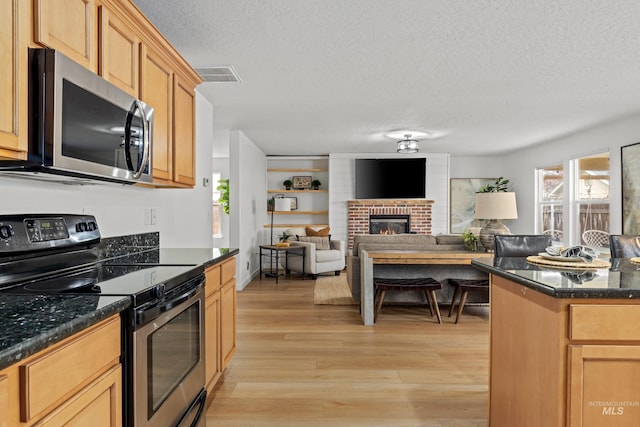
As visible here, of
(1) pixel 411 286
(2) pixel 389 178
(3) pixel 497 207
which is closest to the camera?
(1) pixel 411 286

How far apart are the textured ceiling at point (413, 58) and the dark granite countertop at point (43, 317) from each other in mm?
1671

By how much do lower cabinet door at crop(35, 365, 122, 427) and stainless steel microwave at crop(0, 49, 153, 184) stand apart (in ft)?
2.38

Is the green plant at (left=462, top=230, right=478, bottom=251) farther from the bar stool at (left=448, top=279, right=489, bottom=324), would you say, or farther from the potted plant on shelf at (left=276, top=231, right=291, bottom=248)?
the potted plant on shelf at (left=276, top=231, right=291, bottom=248)

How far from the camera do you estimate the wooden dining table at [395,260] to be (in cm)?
385

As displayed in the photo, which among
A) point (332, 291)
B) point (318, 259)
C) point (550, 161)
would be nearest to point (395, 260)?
point (332, 291)

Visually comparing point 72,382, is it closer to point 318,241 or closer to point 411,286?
point 411,286

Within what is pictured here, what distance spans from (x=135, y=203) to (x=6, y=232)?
121 cm

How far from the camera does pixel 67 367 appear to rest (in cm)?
97

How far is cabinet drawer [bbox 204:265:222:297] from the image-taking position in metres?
2.17

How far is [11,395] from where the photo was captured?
80 centimetres

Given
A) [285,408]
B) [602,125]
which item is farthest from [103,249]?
[602,125]

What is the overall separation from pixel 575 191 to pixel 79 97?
646cm

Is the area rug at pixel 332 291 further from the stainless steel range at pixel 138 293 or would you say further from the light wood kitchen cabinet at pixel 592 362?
the light wood kitchen cabinet at pixel 592 362

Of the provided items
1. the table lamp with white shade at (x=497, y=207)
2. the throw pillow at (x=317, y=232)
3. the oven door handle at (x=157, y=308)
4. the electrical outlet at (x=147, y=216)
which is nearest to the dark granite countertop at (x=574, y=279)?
the oven door handle at (x=157, y=308)
